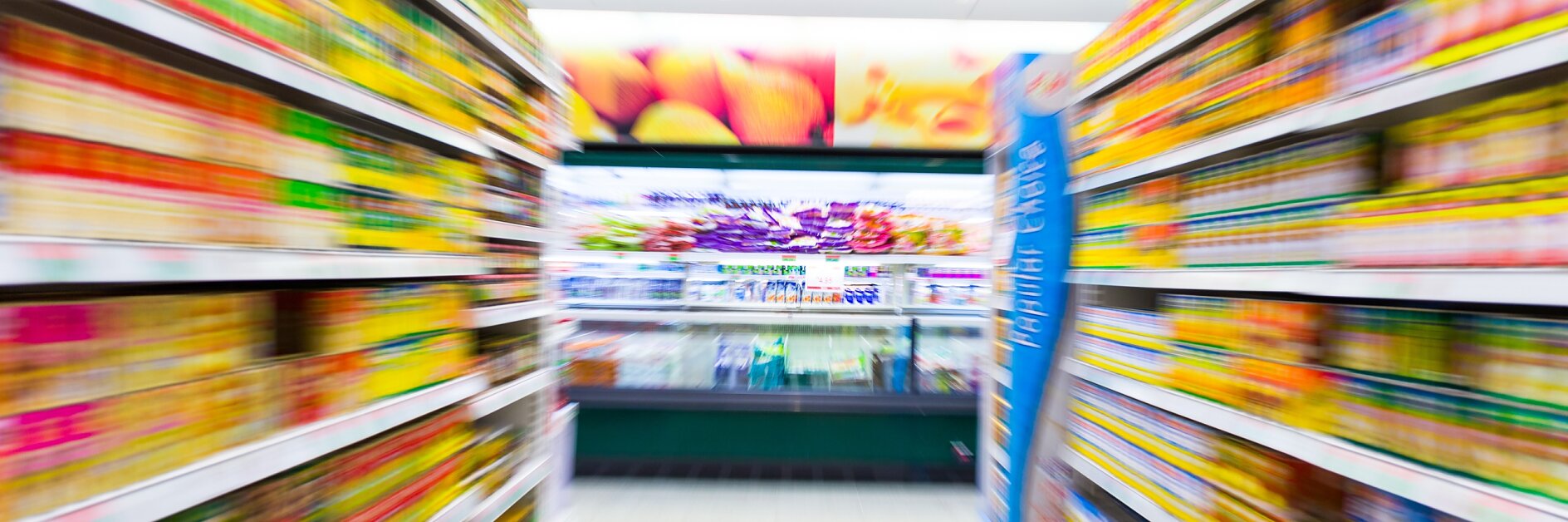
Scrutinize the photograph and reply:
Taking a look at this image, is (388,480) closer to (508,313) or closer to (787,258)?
(508,313)

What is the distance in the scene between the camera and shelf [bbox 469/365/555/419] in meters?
1.70

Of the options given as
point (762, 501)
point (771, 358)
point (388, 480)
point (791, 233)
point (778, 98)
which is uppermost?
point (778, 98)

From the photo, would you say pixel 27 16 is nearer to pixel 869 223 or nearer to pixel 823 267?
pixel 823 267

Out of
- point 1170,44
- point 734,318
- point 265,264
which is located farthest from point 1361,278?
point 734,318

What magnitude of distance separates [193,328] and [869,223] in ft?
11.0

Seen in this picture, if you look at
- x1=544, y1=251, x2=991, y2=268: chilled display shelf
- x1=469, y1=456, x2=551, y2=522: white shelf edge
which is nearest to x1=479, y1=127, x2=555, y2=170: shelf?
x1=469, y1=456, x2=551, y2=522: white shelf edge

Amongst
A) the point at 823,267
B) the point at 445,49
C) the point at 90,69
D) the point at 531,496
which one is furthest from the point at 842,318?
the point at 90,69

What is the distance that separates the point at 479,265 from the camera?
168 cm

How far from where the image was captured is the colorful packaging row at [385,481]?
1058 millimetres

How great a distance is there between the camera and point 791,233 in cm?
384

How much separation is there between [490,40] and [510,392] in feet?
3.70

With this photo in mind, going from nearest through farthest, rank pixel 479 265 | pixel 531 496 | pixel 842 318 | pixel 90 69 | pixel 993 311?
pixel 90 69
pixel 479 265
pixel 531 496
pixel 993 311
pixel 842 318

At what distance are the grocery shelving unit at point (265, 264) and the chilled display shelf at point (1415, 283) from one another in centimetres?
195

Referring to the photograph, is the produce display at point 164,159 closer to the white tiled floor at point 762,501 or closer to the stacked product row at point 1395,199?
the stacked product row at point 1395,199
